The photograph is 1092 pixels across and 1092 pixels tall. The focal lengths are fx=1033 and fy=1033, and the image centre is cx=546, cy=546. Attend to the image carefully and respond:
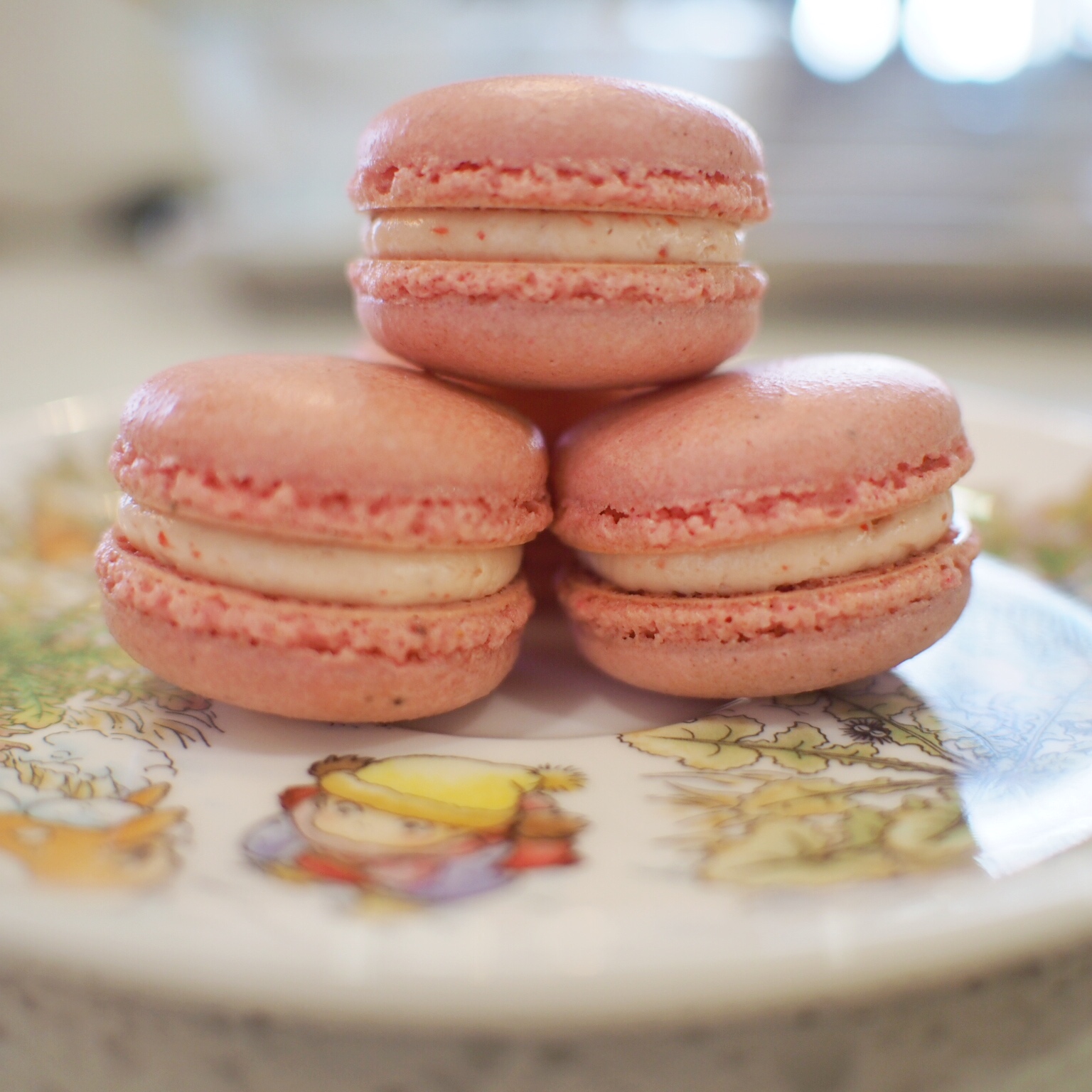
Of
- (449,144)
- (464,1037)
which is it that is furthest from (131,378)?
(464,1037)

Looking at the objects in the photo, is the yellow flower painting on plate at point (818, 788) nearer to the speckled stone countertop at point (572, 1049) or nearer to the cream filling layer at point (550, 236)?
the speckled stone countertop at point (572, 1049)

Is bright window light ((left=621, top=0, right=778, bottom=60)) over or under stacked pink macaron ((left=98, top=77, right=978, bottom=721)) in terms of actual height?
over

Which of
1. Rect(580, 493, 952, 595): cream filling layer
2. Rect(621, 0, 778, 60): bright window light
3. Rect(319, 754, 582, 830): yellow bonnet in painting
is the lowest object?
Rect(319, 754, 582, 830): yellow bonnet in painting

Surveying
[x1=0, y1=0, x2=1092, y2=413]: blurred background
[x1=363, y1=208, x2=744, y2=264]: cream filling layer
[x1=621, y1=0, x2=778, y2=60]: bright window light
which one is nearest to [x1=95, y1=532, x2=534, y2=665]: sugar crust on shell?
[x1=363, y1=208, x2=744, y2=264]: cream filling layer

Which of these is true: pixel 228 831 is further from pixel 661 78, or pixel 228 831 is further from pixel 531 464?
pixel 661 78

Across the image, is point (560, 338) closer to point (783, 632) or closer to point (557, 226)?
point (557, 226)

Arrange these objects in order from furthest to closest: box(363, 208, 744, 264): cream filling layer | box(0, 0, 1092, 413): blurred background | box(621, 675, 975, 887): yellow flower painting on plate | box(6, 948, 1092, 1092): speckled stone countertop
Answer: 1. box(0, 0, 1092, 413): blurred background
2. box(363, 208, 744, 264): cream filling layer
3. box(621, 675, 975, 887): yellow flower painting on plate
4. box(6, 948, 1092, 1092): speckled stone countertop

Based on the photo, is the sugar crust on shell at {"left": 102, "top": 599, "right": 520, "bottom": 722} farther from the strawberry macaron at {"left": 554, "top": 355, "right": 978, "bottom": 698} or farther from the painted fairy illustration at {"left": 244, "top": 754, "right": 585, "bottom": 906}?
the strawberry macaron at {"left": 554, "top": 355, "right": 978, "bottom": 698}
